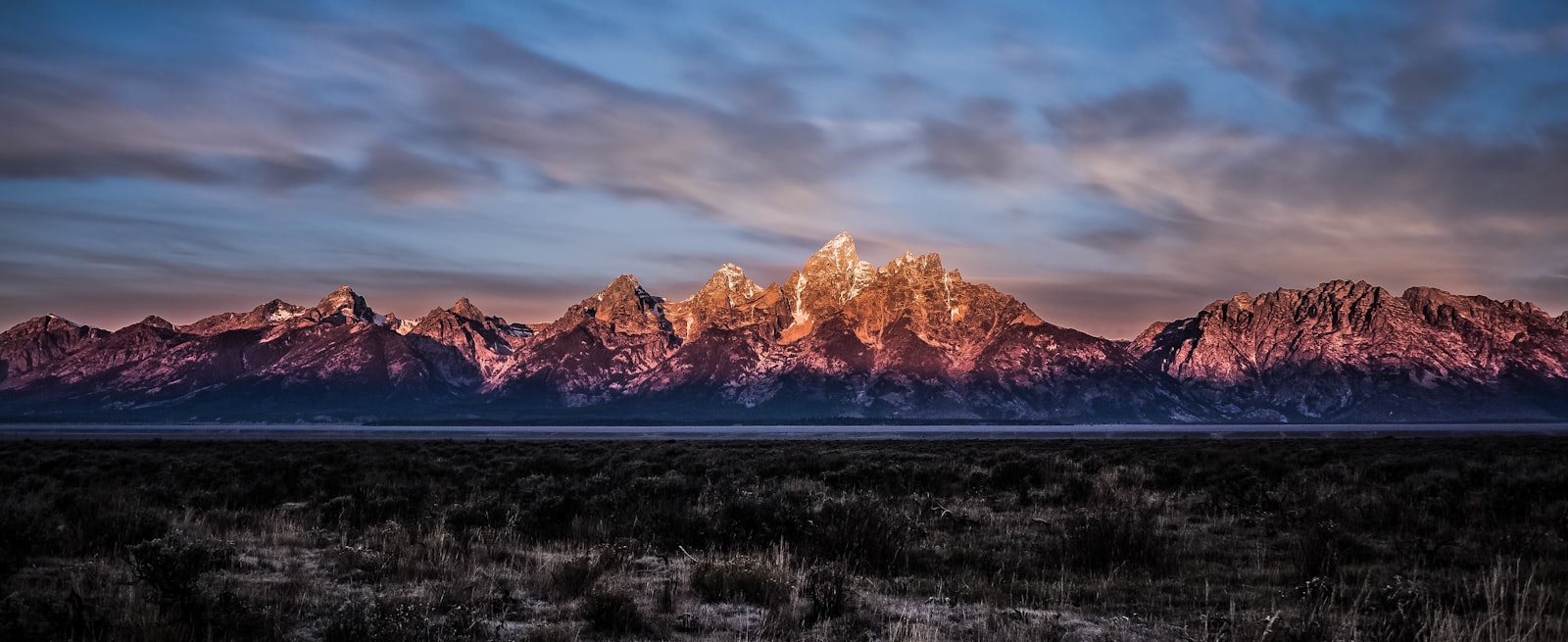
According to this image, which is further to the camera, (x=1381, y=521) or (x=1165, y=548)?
(x=1381, y=521)

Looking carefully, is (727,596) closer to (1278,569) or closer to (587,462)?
(1278,569)

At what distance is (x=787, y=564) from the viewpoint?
10.7 meters

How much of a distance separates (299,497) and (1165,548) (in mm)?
Answer: 17765

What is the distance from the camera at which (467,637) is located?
729 centimetres

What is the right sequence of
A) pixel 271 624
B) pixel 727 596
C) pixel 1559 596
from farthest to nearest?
1. pixel 727 596
2. pixel 1559 596
3. pixel 271 624

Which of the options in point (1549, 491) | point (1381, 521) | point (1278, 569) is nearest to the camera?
point (1278, 569)

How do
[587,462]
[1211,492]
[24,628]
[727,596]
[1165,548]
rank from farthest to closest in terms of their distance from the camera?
1. [587,462]
2. [1211,492]
3. [1165,548]
4. [727,596]
5. [24,628]

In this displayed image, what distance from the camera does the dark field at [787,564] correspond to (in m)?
7.96

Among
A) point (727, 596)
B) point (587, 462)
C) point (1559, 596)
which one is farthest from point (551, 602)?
point (587, 462)

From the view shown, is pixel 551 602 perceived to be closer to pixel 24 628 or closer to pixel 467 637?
pixel 467 637

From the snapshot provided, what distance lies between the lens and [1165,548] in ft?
41.3

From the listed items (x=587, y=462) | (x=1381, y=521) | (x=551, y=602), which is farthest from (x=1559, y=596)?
(x=587, y=462)

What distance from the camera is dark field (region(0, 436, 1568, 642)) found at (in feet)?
26.1

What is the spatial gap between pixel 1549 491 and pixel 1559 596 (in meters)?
11.5
